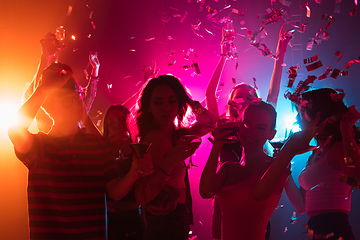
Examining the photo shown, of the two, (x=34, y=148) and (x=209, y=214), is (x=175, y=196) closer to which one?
(x=34, y=148)

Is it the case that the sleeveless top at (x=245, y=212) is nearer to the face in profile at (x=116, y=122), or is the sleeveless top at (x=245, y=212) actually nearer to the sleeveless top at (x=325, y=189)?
the sleeveless top at (x=325, y=189)

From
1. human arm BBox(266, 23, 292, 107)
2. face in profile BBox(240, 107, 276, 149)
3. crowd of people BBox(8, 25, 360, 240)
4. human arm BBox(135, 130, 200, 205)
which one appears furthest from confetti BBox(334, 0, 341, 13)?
human arm BBox(135, 130, 200, 205)

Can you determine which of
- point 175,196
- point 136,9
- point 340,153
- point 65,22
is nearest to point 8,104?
point 65,22

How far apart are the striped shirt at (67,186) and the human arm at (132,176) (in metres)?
0.06

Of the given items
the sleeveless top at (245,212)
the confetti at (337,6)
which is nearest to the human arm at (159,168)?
the sleeveless top at (245,212)

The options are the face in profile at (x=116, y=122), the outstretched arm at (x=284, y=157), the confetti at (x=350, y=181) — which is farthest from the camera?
the face in profile at (x=116, y=122)

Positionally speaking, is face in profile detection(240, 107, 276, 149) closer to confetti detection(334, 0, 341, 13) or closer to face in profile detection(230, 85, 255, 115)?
face in profile detection(230, 85, 255, 115)

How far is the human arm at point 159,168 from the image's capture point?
3.90 ft

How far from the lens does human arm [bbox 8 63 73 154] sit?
1.15 m

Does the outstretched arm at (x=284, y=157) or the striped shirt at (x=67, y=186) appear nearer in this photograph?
the outstretched arm at (x=284, y=157)

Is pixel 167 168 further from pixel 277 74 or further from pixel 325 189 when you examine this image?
pixel 277 74

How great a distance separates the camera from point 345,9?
2766mm

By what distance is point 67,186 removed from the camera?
132cm

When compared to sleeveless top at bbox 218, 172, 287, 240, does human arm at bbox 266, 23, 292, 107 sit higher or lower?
higher
